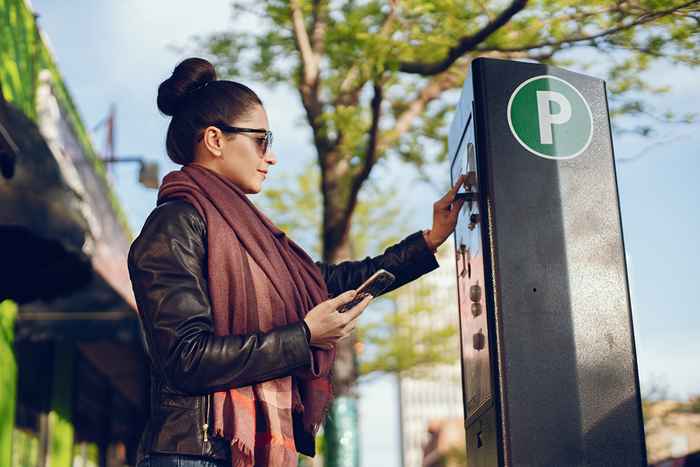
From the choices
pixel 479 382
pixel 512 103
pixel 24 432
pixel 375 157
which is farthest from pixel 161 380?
pixel 24 432

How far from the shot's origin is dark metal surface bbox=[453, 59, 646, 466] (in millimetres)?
2760

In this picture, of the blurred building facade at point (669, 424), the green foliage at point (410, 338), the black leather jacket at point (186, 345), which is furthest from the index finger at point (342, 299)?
the blurred building facade at point (669, 424)

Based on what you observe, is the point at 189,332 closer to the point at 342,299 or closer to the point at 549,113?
the point at 342,299

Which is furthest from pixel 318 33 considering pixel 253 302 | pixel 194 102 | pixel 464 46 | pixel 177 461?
pixel 177 461

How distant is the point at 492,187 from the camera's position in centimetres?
293

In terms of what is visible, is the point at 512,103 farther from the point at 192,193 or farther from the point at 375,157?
the point at 375,157

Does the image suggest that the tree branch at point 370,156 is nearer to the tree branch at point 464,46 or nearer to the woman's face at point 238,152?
the tree branch at point 464,46

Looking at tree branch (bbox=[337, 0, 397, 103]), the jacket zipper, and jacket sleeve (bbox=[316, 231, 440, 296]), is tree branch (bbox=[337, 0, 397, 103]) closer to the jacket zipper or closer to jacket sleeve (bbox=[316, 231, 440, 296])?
jacket sleeve (bbox=[316, 231, 440, 296])

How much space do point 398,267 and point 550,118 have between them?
29.0 inches

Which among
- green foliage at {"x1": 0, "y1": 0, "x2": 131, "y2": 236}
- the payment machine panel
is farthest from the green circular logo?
green foliage at {"x1": 0, "y1": 0, "x2": 131, "y2": 236}

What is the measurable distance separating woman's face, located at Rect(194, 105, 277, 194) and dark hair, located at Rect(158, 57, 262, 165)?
0.10ft

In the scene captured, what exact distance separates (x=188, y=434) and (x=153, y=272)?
43 centimetres

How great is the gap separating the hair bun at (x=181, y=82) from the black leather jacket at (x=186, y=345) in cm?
42

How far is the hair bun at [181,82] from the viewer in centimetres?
286
